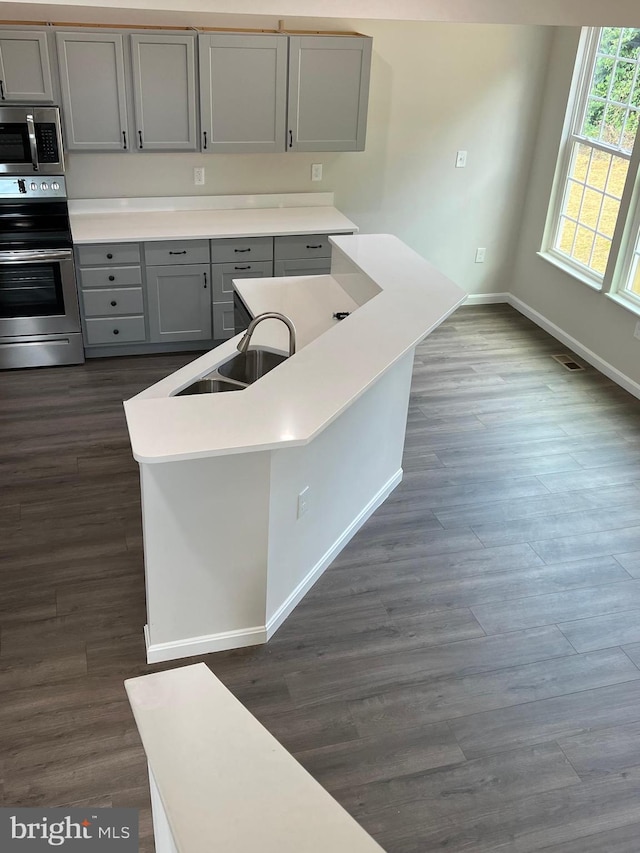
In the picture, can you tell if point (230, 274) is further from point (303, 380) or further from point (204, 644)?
point (204, 644)

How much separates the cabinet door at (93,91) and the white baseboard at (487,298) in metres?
3.12

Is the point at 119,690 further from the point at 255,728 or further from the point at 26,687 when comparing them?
the point at 255,728

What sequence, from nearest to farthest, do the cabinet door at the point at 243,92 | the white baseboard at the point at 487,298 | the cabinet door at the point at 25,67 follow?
1. the cabinet door at the point at 25,67
2. the cabinet door at the point at 243,92
3. the white baseboard at the point at 487,298

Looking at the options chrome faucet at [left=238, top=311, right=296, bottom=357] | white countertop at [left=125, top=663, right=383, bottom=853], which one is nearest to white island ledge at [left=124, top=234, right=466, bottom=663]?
chrome faucet at [left=238, top=311, right=296, bottom=357]

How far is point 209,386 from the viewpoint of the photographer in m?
3.27

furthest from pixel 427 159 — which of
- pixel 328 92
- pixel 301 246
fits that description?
pixel 301 246

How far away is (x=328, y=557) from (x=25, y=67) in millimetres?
3410

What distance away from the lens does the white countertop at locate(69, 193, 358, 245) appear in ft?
16.9

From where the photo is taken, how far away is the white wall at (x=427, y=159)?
5.52 m

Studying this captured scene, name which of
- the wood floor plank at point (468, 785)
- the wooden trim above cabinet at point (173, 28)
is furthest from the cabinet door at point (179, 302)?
the wood floor plank at point (468, 785)

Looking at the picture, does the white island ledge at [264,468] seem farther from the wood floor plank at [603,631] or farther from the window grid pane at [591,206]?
the window grid pane at [591,206]

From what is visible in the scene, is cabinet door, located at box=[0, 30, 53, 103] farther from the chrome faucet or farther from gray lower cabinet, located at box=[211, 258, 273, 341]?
the chrome faucet

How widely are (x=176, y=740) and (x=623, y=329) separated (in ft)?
16.6

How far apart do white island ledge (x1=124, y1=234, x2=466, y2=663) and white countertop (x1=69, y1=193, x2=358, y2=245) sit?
1.65m
